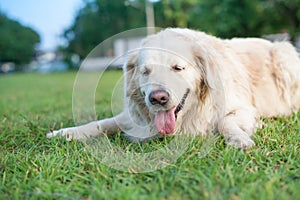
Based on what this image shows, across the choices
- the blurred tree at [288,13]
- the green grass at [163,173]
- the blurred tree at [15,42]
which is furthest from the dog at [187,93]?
the blurred tree at [15,42]

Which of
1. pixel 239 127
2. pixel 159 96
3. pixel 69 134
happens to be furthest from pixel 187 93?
pixel 69 134

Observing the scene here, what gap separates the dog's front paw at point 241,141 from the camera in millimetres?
2270

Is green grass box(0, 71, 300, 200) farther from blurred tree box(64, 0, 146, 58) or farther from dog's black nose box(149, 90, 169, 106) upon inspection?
blurred tree box(64, 0, 146, 58)

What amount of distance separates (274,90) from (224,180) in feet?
7.09

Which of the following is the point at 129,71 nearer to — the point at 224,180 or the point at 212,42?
the point at 212,42

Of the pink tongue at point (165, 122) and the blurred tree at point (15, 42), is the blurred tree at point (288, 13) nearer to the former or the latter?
the pink tongue at point (165, 122)

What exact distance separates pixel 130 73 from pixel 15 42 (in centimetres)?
4915

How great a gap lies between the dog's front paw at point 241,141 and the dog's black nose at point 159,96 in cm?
59

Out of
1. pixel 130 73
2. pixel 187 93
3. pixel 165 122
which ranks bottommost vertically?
pixel 165 122

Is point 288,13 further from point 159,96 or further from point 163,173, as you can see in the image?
point 163,173

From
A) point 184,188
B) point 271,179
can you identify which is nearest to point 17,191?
point 184,188

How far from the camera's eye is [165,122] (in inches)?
97.5

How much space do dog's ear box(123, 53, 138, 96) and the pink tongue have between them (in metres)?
0.39

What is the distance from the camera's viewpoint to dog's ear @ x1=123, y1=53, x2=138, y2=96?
2.75 metres
